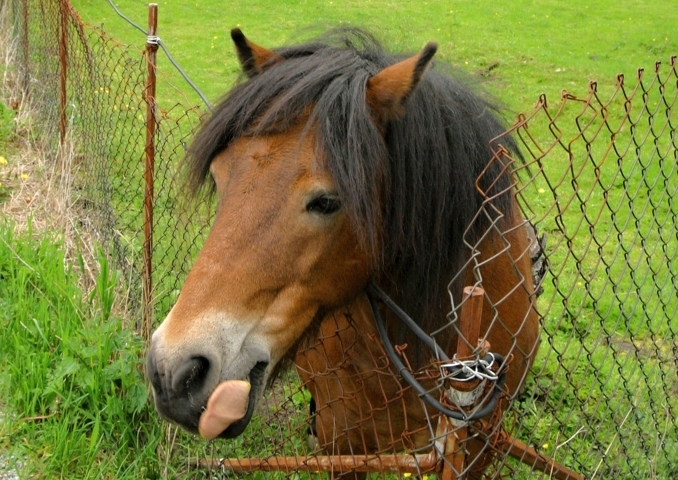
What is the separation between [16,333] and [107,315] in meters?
0.45

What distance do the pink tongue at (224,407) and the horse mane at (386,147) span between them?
58cm

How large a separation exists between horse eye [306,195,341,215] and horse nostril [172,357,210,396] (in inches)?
21.2

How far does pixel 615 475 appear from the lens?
3268mm

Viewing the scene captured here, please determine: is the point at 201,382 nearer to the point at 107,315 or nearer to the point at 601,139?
the point at 107,315

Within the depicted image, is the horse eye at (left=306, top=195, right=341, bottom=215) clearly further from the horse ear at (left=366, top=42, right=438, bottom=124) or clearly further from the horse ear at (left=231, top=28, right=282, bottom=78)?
the horse ear at (left=231, top=28, right=282, bottom=78)

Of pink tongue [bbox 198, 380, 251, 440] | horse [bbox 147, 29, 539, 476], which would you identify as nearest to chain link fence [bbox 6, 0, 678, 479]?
horse [bbox 147, 29, 539, 476]

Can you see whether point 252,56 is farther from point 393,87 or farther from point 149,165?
point 149,165

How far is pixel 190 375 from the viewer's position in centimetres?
180

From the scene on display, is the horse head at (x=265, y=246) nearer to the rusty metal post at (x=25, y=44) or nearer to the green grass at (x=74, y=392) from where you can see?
the green grass at (x=74, y=392)

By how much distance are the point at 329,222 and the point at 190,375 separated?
60cm

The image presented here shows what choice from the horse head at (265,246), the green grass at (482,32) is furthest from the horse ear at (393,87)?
the green grass at (482,32)

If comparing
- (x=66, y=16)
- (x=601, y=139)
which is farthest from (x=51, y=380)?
(x=601, y=139)

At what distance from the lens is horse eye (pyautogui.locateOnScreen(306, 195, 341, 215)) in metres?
2.03

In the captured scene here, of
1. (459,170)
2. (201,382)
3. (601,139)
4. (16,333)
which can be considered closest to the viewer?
(201,382)
